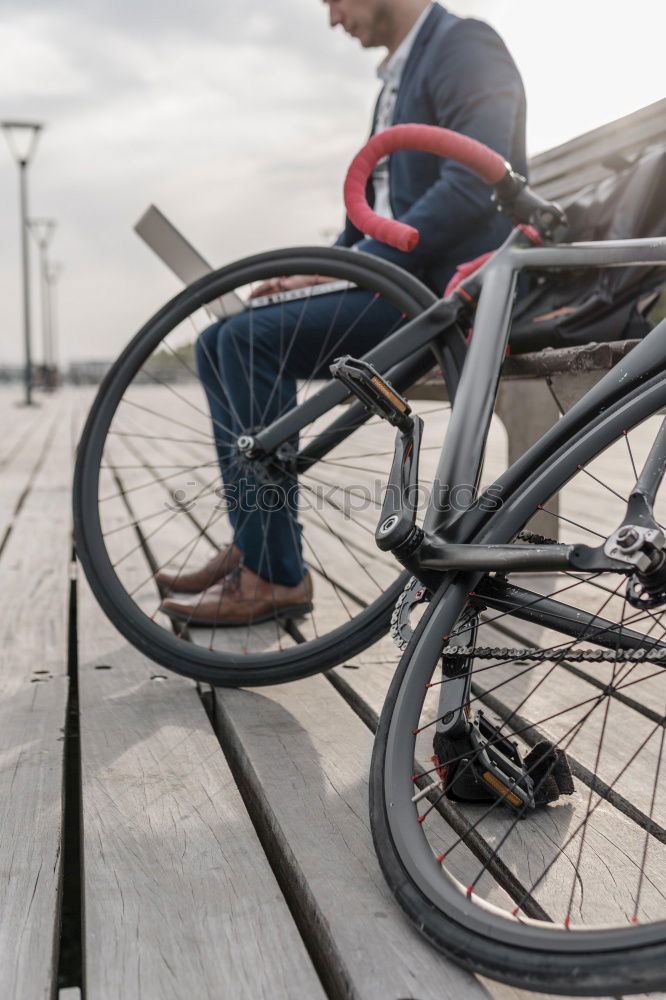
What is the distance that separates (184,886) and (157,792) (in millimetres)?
235

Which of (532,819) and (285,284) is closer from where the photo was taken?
(532,819)

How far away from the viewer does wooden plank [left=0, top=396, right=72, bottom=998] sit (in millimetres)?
875

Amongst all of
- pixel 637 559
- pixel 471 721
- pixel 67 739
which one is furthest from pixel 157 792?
pixel 637 559

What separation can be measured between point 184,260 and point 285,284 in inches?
7.8

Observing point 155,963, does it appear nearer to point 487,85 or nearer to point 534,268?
point 534,268

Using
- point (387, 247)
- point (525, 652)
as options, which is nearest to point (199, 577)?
point (387, 247)

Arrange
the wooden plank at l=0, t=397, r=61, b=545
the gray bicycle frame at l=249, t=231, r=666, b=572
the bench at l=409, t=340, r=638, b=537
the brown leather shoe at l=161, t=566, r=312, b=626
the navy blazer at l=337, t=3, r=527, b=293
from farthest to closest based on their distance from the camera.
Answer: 1. the wooden plank at l=0, t=397, r=61, b=545
2. the brown leather shoe at l=161, t=566, r=312, b=626
3. the navy blazer at l=337, t=3, r=527, b=293
4. the bench at l=409, t=340, r=638, b=537
5. the gray bicycle frame at l=249, t=231, r=666, b=572

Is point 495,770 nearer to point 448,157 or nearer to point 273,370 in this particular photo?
point 448,157

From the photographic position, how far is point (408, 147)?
4.64 feet

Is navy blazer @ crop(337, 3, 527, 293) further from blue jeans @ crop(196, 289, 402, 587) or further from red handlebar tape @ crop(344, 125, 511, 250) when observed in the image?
red handlebar tape @ crop(344, 125, 511, 250)

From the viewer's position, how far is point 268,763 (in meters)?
1.28

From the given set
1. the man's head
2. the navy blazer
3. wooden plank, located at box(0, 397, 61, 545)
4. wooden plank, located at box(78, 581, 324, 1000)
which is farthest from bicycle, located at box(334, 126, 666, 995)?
wooden plank, located at box(0, 397, 61, 545)

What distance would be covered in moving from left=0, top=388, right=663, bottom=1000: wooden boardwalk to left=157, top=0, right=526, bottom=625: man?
156mm

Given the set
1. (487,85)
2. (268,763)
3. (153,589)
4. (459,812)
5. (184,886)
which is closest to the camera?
(184,886)
